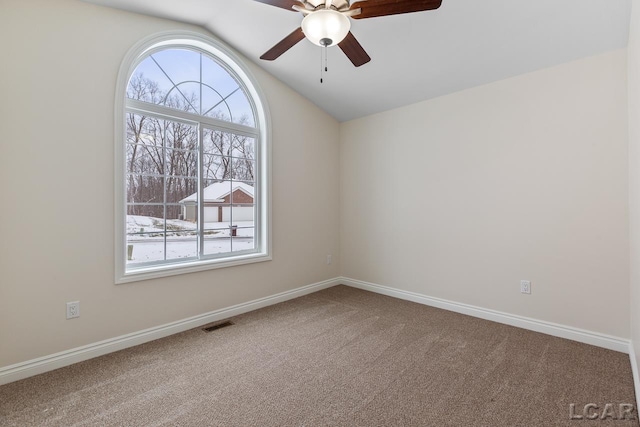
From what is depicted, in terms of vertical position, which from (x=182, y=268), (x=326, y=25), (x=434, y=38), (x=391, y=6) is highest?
(x=434, y=38)

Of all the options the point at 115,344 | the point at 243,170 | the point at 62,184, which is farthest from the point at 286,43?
the point at 115,344

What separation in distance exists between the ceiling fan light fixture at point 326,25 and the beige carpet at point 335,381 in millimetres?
2142

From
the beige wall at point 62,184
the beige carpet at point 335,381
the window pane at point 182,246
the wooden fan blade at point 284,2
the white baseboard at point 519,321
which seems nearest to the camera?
the beige carpet at point 335,381

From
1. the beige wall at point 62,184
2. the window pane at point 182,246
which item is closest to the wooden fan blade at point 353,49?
the beige wall at point 62,184

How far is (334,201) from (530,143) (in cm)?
236

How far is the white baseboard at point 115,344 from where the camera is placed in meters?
2.06

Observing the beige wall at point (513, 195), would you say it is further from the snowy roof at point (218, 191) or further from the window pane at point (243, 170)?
the snowy roof at point (218, 191)

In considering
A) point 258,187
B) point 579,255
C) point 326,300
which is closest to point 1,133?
point 258,187

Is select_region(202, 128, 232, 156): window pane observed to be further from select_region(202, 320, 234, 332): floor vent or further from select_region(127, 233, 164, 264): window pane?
select_region(202, 320, 234, 332): floor vent

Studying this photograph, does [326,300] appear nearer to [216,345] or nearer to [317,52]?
[216,345]

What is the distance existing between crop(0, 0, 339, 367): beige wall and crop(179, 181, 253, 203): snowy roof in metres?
0.74

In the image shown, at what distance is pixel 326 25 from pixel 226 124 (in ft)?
6.02

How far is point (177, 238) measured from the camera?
295 cm

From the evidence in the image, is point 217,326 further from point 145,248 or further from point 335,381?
point 335,381
